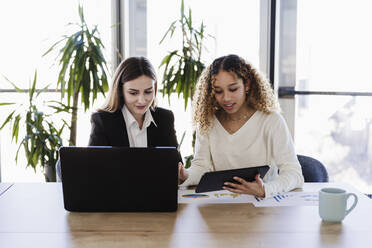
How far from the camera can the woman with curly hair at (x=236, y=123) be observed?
1.87 meters

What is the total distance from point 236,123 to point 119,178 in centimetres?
83

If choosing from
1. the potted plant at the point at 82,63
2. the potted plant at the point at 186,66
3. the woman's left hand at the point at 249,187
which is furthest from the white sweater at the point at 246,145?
the potted plant at the point at 82,63

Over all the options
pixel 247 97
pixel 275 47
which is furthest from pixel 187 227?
pixel 275 47

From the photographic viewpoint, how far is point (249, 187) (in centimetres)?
153

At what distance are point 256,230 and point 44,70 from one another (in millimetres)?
2742

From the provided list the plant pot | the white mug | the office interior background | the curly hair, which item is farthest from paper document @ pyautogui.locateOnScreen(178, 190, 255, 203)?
the office interior background

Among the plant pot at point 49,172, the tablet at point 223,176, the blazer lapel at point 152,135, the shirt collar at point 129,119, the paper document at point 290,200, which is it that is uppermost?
the shirt collar at point 129,119

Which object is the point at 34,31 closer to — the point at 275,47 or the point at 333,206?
the point at 275,47

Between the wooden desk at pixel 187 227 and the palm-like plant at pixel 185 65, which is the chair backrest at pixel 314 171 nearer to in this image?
the wooden desk at pixel 187 227

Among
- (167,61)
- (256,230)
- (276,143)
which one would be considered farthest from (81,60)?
(256,230)

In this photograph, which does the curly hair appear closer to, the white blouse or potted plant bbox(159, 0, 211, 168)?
the white blouse

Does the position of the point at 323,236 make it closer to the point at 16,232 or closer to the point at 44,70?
the point at 16,232

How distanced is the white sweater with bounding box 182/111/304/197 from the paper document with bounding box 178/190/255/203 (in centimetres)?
22

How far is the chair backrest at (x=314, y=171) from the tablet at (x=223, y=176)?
614 millimetres
